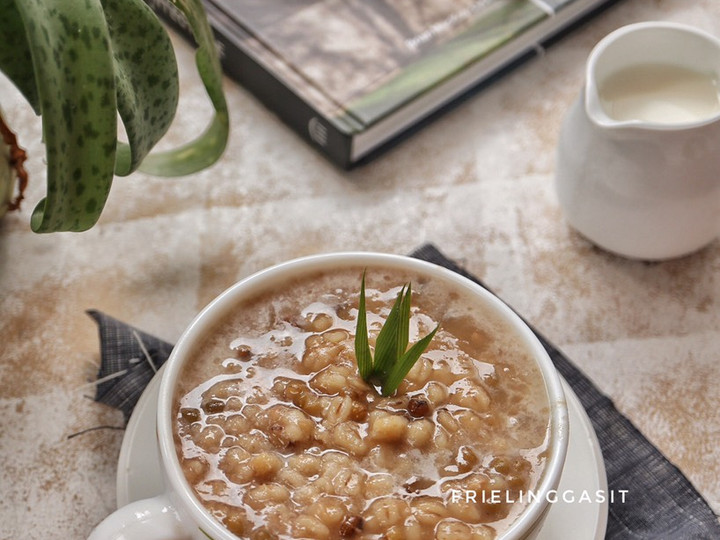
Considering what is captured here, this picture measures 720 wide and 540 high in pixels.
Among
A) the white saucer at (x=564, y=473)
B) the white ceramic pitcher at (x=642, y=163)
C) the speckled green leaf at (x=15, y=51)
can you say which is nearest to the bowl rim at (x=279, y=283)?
the white saucer at (x=564, y=473)

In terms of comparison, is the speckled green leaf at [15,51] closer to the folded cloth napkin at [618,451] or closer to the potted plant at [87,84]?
the potted plant at [87,84]

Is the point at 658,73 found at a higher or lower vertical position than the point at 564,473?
higher

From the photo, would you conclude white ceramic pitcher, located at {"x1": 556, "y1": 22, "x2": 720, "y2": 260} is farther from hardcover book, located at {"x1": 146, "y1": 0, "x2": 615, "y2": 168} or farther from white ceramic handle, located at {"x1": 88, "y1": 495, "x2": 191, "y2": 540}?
white ceramic handle, located at {"x1": 88, "y1": 495, "x2": 191, "y2": 540}

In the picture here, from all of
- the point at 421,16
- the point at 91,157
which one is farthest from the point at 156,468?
the point at 421,16

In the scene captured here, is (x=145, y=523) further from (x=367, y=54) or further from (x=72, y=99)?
(x=367, y=54)

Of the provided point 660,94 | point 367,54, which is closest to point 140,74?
point 367,54
